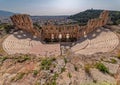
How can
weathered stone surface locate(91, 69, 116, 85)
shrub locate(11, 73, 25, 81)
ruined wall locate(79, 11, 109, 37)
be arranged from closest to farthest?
weathered stone surface locate(91, 69, 116, 85)
shrub locate(11, 73, 25, 81)
ruined wall locate(79, 11, 109, 37)

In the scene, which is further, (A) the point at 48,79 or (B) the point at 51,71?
(B) the point at 51,71

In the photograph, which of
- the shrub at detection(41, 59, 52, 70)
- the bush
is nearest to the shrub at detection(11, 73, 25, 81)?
the shrub at detection(41, 59, 52, 70)

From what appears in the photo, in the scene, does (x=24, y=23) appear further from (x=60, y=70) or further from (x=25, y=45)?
(x=60, y=70)

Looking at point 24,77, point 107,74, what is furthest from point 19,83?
point 107,74

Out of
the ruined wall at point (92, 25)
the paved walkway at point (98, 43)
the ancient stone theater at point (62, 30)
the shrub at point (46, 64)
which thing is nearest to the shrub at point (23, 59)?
the shrub at point (46, 64)

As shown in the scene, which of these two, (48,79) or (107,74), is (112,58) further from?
(48,79)

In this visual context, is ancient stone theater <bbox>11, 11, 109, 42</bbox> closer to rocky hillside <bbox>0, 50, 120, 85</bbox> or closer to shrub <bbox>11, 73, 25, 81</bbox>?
rocky hillside <bbox>0, 50, 120, 85</bbox>

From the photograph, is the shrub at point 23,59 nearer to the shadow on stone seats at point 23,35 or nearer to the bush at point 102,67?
the bush at point 102,67
